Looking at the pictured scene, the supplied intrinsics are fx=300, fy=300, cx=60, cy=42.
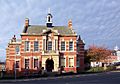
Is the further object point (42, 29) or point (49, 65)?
point (42, 29)

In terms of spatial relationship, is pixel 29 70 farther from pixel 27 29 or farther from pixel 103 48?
pixel 103 48

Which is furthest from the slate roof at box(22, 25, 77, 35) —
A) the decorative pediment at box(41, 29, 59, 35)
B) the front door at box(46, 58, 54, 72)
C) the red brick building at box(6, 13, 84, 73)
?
the front door at box(46, 58, 54, 72)

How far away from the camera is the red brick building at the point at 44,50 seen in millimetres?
73250

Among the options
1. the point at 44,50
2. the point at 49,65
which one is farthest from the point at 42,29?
the point at 49,65

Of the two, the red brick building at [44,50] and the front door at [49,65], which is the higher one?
the red brick building at [44,50]

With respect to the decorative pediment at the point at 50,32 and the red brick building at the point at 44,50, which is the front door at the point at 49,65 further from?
the decorative pediment at the point at 50,32

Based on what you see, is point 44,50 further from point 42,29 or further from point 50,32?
point 42,29

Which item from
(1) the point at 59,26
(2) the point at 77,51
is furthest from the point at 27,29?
(2) the point at 77,51

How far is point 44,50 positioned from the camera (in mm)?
73625

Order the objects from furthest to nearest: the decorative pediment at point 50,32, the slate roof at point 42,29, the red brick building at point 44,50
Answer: the slate roof at point 42,29, the decorative pediment at point 50,32, the red brick building at point 44,50

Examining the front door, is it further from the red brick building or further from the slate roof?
the slate roof

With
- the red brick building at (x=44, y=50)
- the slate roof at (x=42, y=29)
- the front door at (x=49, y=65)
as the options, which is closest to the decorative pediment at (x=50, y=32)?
the red brick building at (x=44, y=50)

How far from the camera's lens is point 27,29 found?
76.9 m

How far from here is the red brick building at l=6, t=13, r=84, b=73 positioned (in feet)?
240
